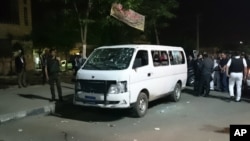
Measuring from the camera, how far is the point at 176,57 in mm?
13297

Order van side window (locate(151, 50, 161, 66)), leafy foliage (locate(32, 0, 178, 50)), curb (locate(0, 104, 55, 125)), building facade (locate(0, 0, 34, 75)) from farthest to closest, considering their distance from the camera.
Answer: building facade (locate(0, 0, 34, 75)), leafy foliage (locate(32, 0, 178, 50)), van side window (locate(151, 50, 161, 66)), curb (locate(0, 104, 55, 125))

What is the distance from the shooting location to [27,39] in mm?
29438

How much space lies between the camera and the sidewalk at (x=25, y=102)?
1051cm

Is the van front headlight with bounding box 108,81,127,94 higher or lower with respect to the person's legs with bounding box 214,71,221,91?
higher

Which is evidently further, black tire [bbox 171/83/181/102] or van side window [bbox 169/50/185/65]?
black tire [bbox 171/83/181/102]

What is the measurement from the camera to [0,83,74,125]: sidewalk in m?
10.5

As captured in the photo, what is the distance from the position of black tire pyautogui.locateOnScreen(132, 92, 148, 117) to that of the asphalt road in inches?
6.4

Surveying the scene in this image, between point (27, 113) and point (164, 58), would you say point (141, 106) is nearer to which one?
point (164, 58)

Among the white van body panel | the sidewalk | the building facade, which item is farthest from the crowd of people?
the building facade

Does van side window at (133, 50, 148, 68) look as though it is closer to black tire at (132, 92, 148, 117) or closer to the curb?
black tire at (132, 92, 148, 117)

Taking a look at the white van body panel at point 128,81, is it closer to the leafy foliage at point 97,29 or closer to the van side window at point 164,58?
the van side window at point 164,58

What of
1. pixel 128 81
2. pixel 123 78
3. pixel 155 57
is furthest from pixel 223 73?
pixel 123 78

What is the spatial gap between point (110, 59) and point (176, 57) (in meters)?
3.43

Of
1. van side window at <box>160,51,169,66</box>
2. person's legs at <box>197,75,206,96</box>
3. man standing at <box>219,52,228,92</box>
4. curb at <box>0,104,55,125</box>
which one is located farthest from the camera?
man standing at <box>219,52,228,92</box>
